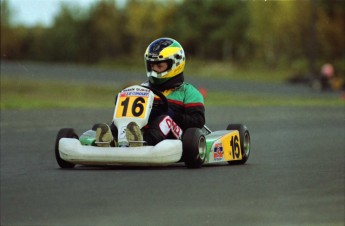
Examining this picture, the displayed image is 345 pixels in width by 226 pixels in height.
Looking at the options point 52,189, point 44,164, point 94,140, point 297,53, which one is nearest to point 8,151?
point 44,164

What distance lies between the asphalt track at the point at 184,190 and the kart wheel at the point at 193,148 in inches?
4.7

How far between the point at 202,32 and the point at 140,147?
70.8 meters

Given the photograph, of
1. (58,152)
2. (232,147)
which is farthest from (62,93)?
(58,152)

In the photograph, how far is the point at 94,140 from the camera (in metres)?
10.4

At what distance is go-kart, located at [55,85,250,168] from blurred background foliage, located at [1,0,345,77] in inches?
1709

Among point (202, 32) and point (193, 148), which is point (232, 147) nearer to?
point (193, 148)

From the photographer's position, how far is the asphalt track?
23.9 feet

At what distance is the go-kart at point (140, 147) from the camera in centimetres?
987

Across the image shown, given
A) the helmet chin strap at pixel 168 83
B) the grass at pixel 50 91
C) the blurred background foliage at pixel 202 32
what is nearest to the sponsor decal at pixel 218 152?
the helmet chin strap at pixel 168 83

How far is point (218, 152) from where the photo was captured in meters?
10.8

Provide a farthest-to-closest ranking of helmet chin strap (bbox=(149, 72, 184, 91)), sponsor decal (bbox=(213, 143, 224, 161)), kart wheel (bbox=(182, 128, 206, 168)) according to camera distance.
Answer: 1. helmet chin strap (bbox=(149, 72, 184, 91))
2. sponsor decal (bbox=(213, 143, 224, 161))
3. kart wheel (bbox=(182, 128, 206, 168))

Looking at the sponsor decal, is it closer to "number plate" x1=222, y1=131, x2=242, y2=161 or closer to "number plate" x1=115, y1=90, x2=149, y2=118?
"number plate" x1=222, y1=131, x2=242, y2=161

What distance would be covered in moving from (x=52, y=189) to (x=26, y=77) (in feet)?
144

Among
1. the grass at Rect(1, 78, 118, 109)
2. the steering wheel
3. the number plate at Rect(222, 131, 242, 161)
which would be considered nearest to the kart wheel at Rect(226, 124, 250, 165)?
the number plate at Rect(222, 131, 242, 161)
